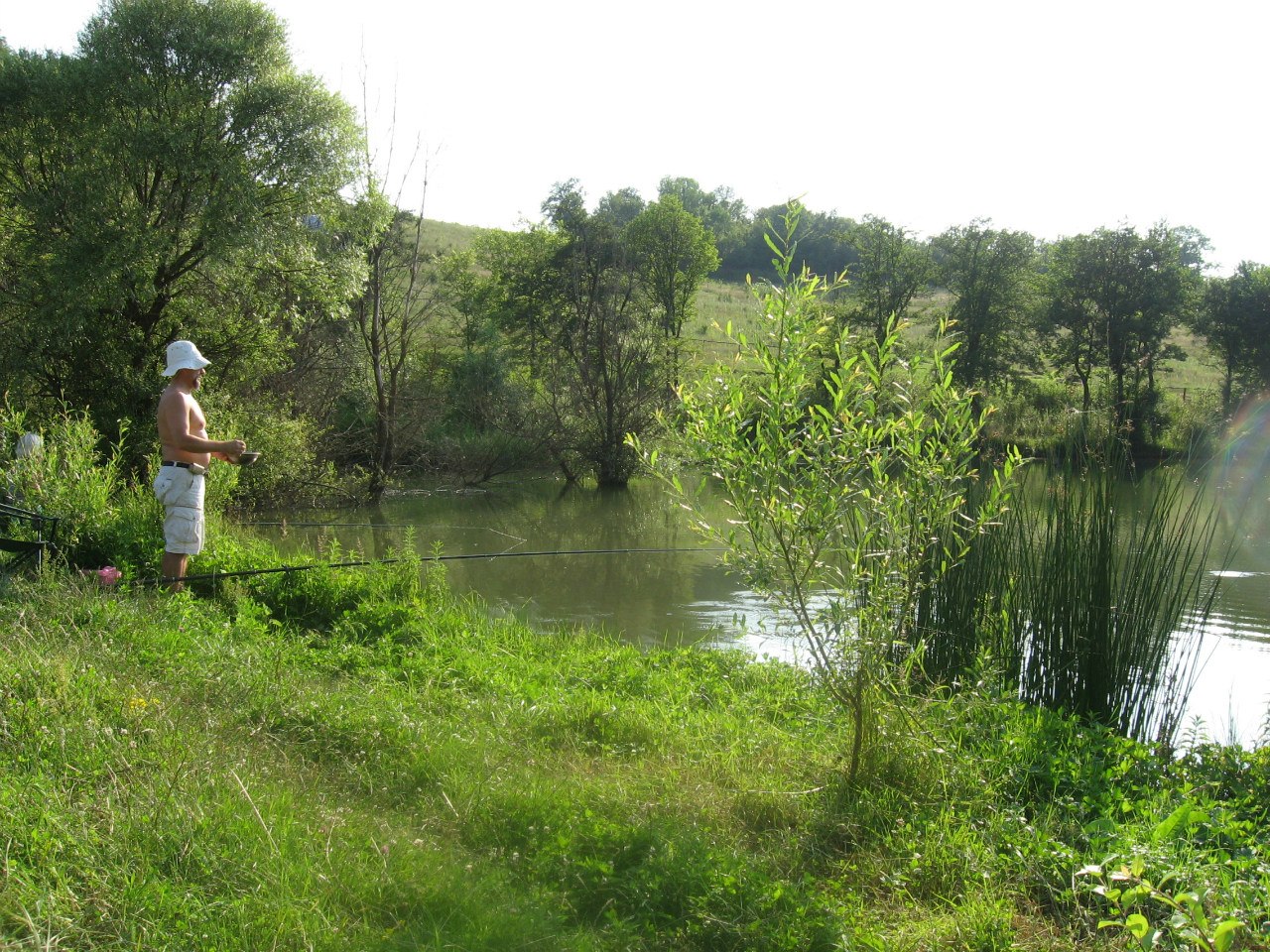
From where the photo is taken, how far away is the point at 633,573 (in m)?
11.5

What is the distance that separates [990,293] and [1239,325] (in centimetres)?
870

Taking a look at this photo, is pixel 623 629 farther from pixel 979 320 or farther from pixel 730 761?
pixel 979 320

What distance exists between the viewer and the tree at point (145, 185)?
12703 millimetres

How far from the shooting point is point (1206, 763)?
4.00 metres

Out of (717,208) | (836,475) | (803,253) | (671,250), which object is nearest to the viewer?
(836,475)

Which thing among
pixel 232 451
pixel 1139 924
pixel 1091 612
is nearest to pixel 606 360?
pixel 232 451

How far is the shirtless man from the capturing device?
6.16 m

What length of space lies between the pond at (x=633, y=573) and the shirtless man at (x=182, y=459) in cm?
214

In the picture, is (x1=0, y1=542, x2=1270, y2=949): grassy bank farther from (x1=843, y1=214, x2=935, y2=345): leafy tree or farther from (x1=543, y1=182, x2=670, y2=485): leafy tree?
(x1=843, y1=214, x2=935, y2=345): leafy tree

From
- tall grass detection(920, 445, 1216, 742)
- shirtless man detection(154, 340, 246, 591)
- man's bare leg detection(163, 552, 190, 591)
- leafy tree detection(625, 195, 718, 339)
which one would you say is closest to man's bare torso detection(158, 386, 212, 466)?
→ shirtless man detection(154, 340, 246, 591)

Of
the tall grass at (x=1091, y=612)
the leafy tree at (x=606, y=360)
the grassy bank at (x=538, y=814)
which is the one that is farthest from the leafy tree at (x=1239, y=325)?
the grassy bank at (x=538, y=814)

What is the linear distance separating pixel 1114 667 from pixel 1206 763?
3.88ft

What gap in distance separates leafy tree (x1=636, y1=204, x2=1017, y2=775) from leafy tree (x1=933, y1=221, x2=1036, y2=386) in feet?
110

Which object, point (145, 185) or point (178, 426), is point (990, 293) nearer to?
point (145, 185)
